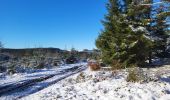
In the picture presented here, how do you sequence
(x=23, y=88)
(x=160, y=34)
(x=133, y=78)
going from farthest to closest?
Answer: 1. (x=160, y=34)
2. (x=23, y=88)
3. (x=133, y=78)

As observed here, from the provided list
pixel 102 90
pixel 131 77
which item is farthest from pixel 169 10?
pixel 102 90

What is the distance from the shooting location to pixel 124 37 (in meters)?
29.9

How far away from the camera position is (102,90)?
48.2 feet

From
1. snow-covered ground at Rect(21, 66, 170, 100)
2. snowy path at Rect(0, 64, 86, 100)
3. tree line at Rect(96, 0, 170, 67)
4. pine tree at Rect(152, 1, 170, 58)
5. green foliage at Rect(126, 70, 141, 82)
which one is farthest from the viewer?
pine tree at Rect(152, 1, 170, 58)

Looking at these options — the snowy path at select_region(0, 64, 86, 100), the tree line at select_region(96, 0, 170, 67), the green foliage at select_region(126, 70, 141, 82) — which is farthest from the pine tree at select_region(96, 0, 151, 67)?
the green foliage at select_region(126, 70, 141, 82)

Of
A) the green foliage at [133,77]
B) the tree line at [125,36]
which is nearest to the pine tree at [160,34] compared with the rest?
the tree line at [125,36]

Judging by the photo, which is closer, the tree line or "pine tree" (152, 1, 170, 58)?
the tree line

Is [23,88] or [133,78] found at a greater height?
[133,78]

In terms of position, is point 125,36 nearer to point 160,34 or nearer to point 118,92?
point 160,34

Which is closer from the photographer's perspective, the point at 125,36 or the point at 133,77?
the point at 133,77

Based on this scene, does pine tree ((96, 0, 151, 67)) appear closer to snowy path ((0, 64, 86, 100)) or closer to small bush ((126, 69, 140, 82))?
snowy path ((0, 64, 86, 100))

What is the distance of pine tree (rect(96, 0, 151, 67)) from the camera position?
96.8ft

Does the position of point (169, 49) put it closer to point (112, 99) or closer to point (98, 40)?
point (98, 40)

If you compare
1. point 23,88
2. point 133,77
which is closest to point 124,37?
point 23,88
